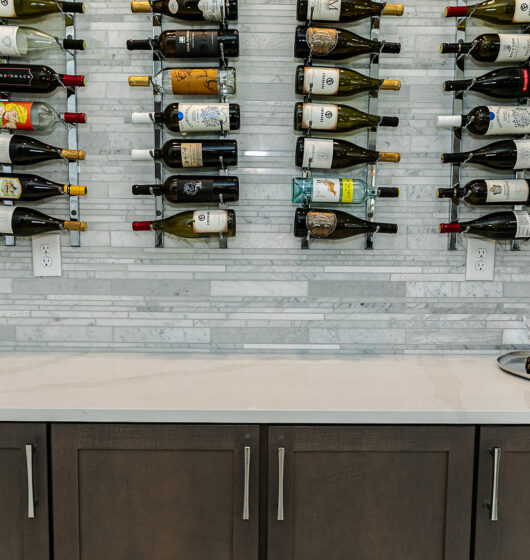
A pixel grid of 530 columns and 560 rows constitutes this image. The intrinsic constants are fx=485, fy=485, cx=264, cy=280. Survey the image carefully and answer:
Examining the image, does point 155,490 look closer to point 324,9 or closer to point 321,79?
point 321,79

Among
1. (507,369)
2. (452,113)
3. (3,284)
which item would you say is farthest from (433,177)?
(3,284)

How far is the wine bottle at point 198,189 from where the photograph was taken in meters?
1.48

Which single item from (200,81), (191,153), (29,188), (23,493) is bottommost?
(23,493)

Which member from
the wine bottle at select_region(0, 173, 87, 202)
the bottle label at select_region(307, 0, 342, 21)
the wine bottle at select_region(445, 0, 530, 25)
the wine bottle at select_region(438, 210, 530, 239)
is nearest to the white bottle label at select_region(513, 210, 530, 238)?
the wine bottle at select_region(438, 210, 530, 239)

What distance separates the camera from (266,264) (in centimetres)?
161

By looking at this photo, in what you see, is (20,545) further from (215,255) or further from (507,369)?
(507,369)

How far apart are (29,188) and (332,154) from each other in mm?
952

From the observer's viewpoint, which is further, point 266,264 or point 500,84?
point 266,264

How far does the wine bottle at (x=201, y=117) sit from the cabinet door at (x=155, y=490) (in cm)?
87

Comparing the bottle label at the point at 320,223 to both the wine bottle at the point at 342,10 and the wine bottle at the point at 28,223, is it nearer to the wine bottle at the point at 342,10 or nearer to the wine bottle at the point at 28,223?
the wine bottle at the point at 342,10

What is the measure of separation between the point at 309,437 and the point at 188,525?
354mm

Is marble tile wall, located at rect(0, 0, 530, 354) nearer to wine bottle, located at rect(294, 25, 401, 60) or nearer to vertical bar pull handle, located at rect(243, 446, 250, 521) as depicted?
wine bottle, located at rect(294, 25, 401, 60)

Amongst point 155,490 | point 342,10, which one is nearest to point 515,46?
point 342,10

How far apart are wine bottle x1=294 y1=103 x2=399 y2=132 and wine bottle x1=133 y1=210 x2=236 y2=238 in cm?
36
